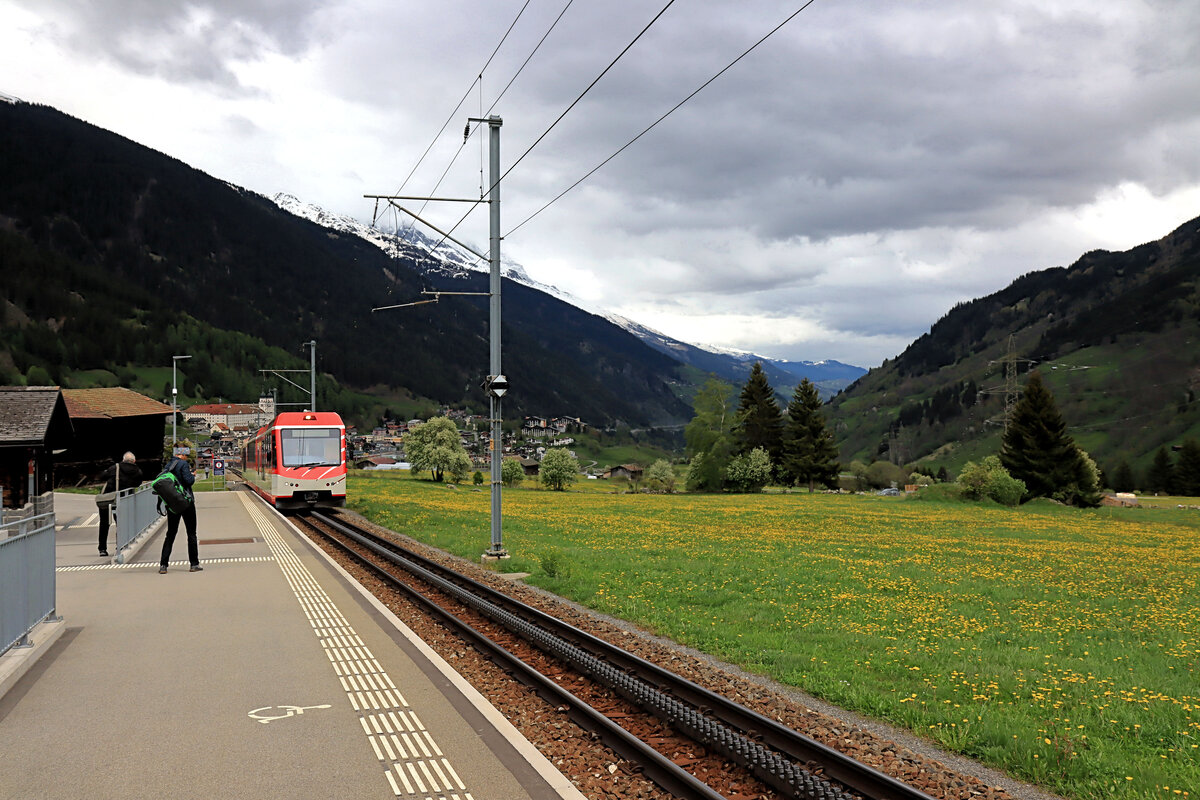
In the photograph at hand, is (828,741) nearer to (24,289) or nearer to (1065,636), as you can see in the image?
(1065,636)

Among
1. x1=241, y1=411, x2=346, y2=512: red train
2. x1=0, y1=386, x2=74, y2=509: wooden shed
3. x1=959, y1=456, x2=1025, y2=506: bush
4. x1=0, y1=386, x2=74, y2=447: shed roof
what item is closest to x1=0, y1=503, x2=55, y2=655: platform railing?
x1=0, y1=386, x2=74, y2=447: shed roof

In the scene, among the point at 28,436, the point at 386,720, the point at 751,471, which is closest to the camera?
the point at 386,720

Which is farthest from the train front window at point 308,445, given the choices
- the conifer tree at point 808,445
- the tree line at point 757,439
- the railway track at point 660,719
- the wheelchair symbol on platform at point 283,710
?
the conifer tree at point 808,445

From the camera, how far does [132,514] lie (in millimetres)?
20250

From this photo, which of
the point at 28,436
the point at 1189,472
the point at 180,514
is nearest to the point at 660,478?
the point at 1189,472

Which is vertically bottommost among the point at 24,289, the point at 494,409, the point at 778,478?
the point at 778,478

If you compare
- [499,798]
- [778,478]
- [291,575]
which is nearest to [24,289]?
[778,478]

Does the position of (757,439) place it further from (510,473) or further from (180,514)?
(180,514)

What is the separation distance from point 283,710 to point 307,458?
27.7m

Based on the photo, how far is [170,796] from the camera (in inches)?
233

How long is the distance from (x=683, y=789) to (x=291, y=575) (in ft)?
43.1

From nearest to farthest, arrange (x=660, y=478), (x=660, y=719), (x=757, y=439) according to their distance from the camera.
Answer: (x=660, y=719)
(x=757, y=439)
(x=660, y=478)

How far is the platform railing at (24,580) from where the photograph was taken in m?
8.87

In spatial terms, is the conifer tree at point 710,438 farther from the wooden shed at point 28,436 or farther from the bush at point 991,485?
the wooden shed at point 28,436
